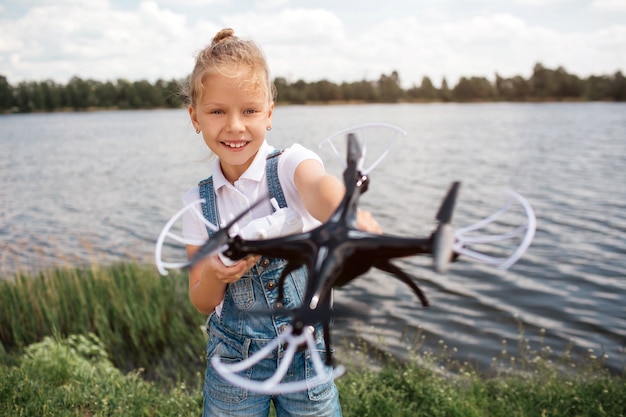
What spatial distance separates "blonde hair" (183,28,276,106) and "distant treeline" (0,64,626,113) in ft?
275

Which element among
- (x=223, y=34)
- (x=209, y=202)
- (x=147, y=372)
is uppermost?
(x=223, y=34)

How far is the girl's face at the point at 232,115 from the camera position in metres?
2.12

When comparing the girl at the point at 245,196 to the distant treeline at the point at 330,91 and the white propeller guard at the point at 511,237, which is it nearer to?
the white propeller guard at the point at 511,237

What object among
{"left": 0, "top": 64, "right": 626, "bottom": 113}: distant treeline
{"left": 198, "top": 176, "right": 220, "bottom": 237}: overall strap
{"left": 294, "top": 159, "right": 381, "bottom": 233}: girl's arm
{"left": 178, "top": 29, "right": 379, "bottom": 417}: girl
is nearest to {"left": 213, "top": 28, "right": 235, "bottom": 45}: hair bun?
{"left": 178, "top": 29, "right": 379, "bottom": 417}: girl

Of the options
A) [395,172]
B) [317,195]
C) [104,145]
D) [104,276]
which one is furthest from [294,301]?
[104,145]

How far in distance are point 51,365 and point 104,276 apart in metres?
3.53

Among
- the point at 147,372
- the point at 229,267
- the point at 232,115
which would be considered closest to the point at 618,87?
the point at 147,372

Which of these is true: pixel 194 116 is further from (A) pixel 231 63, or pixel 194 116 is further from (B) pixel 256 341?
(B) pixel 256 341

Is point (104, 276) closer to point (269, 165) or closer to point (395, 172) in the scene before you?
point (269, 165)

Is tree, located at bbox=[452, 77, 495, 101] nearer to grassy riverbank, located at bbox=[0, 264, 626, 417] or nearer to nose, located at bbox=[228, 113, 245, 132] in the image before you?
grassy riverbank, located at bbox=[0, 264, 626, 417]

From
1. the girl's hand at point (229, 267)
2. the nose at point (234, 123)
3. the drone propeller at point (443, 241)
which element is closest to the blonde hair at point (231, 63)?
the nose at point (234, 123)

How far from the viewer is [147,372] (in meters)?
7.59

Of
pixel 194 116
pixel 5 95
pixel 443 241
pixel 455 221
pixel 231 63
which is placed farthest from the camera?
pixel 5 95

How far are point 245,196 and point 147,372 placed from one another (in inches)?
240
